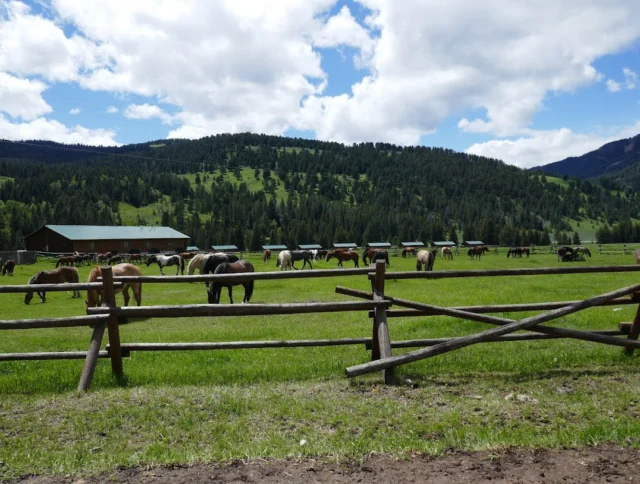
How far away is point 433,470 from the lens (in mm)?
4078

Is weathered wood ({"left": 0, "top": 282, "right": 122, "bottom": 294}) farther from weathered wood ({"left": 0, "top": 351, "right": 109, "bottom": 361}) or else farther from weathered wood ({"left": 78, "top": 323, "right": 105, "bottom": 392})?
weathered wood ({"left": 0, "top": 351, "right": 109, "bottom": 361})

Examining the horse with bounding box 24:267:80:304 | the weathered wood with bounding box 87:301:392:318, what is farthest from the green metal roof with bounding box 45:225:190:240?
the weathered wood with bounding box 87:301:392:318

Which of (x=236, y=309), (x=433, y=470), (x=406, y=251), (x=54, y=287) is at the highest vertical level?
(x=54, y=287)

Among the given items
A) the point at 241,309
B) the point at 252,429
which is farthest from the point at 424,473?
the point at 241,309

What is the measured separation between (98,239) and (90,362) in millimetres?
105560

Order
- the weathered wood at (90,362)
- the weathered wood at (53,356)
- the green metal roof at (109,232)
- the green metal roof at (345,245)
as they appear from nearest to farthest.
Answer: the weathered wood at (90,362) → the weathered wood at (53,356) → the green metal roof at (109,232) → the green metal roof at (345,245)

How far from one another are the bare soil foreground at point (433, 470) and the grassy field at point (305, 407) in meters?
0.15

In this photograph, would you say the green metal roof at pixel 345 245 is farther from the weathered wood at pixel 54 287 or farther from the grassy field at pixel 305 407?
the weathered wood at pixel 54 287

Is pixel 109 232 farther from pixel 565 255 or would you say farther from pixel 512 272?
pixel 512 272

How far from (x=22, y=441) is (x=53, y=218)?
529 feet

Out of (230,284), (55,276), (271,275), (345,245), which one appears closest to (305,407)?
(271,275)

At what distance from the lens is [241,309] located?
277 inches

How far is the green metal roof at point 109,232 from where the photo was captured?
330ft

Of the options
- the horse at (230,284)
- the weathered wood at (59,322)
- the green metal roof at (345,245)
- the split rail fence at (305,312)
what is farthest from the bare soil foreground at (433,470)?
the green metal roof at (345,245)
